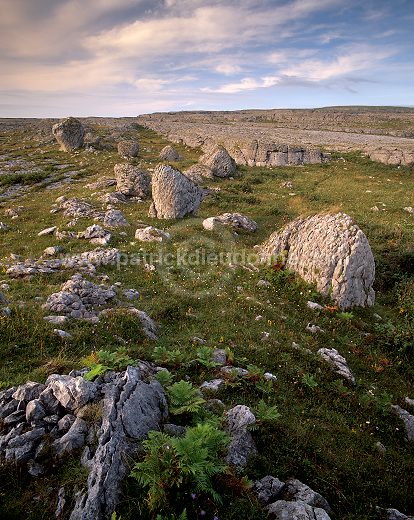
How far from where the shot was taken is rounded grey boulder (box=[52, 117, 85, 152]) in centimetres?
6738

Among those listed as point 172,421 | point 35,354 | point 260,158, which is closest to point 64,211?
point 35,354

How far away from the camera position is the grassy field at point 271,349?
6.41m

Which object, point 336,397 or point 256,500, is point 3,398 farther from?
point 336,397

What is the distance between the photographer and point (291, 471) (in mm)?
6496

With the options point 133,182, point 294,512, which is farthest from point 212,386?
point 133,182

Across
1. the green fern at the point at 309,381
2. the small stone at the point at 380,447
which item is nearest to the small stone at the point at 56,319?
the green fern at the point at 309,381

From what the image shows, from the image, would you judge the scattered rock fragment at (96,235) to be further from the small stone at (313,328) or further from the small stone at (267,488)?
the small stone at (267,488)

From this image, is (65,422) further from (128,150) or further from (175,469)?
(128,150)

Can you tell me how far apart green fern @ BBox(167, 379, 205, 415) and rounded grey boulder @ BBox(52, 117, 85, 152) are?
70.9 meters

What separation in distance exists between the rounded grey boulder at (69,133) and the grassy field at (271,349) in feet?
159

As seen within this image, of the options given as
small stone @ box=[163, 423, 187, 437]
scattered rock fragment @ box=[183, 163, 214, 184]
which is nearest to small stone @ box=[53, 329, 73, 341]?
small stone @ box=[163, 423, 187, 437]

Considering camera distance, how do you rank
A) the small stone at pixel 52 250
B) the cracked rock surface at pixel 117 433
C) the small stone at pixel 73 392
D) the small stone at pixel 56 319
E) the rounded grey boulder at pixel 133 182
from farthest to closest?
the rounded grey boulder at pixel 133 182
the small stone at pixel 52 250
the small stone at pixel 56 319
the small stone at pixel 73 392
the cracked rock surface at pixel 117 433

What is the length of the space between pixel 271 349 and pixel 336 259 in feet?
22.3

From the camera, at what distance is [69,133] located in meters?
68.2
